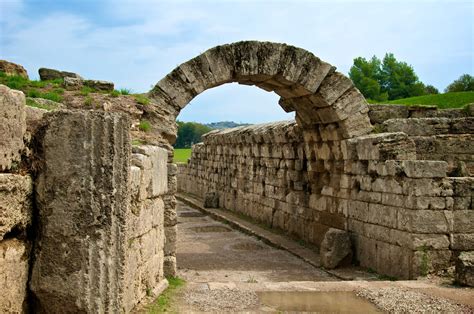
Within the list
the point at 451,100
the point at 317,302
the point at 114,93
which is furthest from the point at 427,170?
the point at 451,100

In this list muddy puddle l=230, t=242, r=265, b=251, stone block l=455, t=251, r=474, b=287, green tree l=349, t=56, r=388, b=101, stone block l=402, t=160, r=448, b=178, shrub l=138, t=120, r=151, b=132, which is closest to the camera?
stone block l=455, t=251, r=474, b=287

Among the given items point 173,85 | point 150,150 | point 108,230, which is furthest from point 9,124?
point 173,85

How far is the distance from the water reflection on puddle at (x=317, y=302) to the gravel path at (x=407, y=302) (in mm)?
135

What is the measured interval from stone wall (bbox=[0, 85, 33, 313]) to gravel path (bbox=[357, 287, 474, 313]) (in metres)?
4.32

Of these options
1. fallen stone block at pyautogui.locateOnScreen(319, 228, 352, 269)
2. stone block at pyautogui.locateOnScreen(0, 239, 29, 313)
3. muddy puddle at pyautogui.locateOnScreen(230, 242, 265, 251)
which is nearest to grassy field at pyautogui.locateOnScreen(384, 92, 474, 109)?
muddy puddle at pyautogui.locateOnScreen(230, 242, 265, 251)

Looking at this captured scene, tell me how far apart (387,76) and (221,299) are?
4026 cm

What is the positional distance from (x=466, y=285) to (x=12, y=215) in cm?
620

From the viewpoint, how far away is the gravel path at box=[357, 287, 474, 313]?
253 inches

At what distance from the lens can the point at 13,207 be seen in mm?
3539

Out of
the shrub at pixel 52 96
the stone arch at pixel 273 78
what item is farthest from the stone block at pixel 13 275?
the stone arch at pixel 273 78

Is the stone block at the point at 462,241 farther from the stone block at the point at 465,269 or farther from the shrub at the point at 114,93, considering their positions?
the shrub at the point at 114,93

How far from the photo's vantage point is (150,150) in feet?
21.3

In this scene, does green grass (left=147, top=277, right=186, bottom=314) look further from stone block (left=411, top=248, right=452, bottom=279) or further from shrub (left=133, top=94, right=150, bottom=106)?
stone block (left=411, top=248, right=452, bottom=279)

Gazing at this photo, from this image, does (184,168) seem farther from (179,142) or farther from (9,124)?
(179,142)
